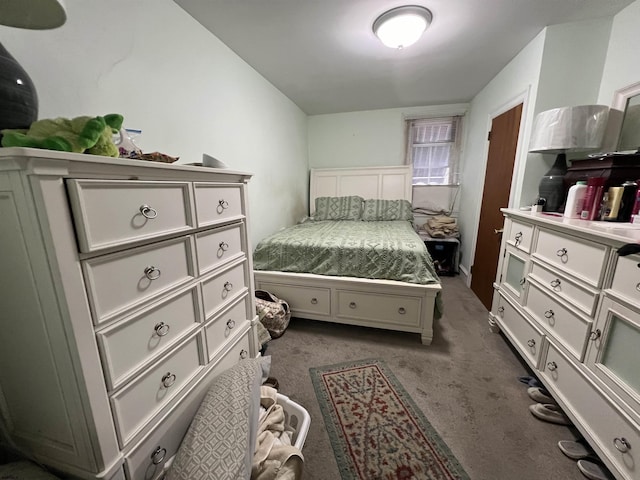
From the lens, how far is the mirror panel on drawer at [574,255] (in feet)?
3.64

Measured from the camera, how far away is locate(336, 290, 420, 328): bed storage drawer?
77.6 inches

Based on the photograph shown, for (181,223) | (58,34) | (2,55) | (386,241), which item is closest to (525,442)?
(386,241)

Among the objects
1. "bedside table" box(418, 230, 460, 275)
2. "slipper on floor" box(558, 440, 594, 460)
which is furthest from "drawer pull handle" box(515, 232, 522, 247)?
"bedside table" box(418, 230, 460, 275)

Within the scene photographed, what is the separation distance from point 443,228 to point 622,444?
2796 millimetres

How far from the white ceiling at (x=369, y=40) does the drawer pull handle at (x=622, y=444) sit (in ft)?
7.25

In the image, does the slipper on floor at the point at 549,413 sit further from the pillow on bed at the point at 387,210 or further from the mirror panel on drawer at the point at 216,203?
the pillow on bed at the point at 387,210

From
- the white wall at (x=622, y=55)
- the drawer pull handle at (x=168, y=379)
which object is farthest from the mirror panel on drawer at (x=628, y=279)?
the drawer pull handle at (x=168, y=379)

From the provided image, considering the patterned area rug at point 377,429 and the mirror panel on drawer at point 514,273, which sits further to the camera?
the mirror panel on drawer at point 514,273

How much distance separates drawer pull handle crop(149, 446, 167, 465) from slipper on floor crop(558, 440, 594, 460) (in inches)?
66.5

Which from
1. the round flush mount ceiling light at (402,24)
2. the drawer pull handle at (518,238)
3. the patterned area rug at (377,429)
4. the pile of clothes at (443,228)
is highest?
the round flush mount ceiling light at (402,24)

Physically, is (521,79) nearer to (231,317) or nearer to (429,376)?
(429,376)

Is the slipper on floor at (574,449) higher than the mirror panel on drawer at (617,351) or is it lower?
lower

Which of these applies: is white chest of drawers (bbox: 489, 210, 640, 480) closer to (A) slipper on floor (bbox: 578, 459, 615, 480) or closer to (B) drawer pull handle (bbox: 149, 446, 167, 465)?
(A) slipper on floor (bbox: 578, 459, 615, 480)

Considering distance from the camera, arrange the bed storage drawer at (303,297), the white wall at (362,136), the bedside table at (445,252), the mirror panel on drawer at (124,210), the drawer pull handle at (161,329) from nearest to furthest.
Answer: the mirror panel on drawer at (124,210)
the drawer pull handle at (161,329)
the bed storage drawer at (303,297)
the bedside table at (445,252)
the white wall at (362,136)
